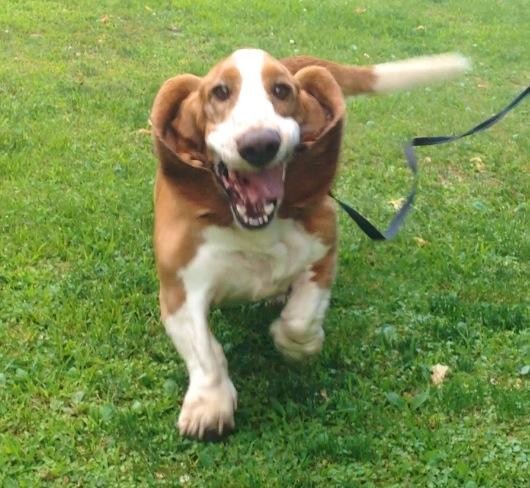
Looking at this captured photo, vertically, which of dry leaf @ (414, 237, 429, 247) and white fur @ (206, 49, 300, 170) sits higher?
white fur @ (206, 49, 300, 170)

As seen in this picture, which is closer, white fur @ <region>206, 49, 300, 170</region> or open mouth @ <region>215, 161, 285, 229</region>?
white fur @ <region>206, 49, 300, 170</region>

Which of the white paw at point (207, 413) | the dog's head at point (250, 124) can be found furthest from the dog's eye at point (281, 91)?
the white paw at point (207, 413)

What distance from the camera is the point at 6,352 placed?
4.05 meters

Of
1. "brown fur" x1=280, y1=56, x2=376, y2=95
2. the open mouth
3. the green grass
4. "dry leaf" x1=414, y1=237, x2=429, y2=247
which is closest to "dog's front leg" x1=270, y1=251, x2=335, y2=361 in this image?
the green grass

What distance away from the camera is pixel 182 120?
3.60 m

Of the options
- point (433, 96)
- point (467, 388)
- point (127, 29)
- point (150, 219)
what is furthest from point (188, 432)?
point (127, 29)

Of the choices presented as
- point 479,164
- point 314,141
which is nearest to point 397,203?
point 479,164

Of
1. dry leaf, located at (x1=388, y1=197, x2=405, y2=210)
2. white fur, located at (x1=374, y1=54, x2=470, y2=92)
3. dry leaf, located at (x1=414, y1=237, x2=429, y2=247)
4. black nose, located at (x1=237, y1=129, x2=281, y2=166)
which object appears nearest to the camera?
black nose, located at (x1=237, y1=129, x2=281, y2=166)

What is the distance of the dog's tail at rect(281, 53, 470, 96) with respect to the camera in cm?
484

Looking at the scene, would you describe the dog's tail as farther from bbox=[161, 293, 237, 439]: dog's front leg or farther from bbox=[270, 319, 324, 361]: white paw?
bbox=[161, 293, 237, 439]: dog's front leg

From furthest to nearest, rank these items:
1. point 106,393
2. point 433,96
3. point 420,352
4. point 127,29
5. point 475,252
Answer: point 127,29 → point 433,96 → point 475,252 → point 420,352 → point 106,393

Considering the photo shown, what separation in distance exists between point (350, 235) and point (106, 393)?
2004 mm

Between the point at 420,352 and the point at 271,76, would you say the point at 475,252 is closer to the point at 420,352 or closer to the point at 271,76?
the point at 420,352

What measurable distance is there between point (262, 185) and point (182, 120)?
Answer: 1.47 feet
